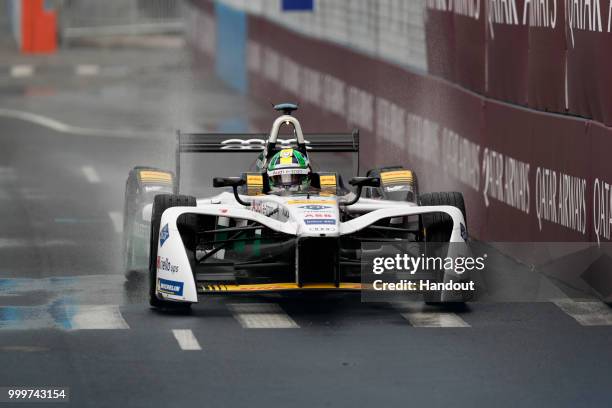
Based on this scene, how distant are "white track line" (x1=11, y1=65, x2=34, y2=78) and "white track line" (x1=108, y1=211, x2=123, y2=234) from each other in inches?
889

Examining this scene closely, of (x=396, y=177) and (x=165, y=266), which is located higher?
(x=396, y=177)

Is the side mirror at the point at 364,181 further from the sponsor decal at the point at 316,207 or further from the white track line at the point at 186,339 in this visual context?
the white track line at the point at 186,339

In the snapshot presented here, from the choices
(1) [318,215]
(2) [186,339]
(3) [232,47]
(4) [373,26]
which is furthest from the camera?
(3) [232,47]

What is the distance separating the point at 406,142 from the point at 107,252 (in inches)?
241

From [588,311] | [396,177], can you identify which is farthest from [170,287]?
[396,177]

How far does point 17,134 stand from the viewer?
29422 mm

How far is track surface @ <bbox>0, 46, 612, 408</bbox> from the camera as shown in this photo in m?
11.0

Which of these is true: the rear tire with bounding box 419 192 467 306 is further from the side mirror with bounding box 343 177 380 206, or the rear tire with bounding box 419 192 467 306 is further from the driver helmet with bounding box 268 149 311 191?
the driver helmet with bounding box 268 149 311 191

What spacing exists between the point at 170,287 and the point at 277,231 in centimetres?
90

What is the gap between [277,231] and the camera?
1366 cm

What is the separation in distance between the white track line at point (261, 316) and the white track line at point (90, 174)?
928cm

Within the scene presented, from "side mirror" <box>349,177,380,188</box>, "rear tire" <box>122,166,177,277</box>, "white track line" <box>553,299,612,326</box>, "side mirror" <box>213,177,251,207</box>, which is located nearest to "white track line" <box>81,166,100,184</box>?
"rear tire" <box>122,166,177,277</box>

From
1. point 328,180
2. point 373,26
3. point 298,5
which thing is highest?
point 298,5

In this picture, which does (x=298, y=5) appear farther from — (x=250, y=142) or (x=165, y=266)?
(x=165, y=266)
